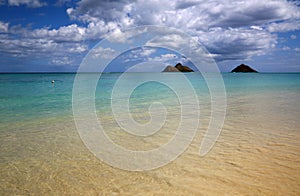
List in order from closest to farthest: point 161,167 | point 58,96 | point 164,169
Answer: point 164,169, point 161,167, point 58,96

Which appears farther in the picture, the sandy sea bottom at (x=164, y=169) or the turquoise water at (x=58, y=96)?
the turquoise water at (x=58, y=96)

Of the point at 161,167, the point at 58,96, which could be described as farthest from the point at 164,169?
the point at 58,96

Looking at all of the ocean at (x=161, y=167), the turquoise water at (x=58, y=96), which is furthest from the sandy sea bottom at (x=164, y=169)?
the turquoise water at (x=58, y=96)

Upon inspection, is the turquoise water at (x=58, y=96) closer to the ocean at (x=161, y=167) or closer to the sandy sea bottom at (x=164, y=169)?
the ocean at (x=161, y=167)

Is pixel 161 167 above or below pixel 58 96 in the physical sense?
below

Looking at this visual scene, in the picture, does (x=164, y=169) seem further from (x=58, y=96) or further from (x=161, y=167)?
(x=58, y=96)

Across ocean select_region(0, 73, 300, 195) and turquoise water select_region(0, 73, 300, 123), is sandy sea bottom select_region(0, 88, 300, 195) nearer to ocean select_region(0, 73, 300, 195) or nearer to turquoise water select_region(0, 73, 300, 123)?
ocean select_region(0, 73, 300, 195)

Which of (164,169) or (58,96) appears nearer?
(164,169)

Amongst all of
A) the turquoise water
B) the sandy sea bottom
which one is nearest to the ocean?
the sandy sea bottom

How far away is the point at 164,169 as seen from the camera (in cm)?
460

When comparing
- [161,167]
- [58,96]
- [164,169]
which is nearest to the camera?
[164,169]

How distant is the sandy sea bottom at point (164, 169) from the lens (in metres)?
3.79

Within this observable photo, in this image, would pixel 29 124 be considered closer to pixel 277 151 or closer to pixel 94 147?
pixel 94 147

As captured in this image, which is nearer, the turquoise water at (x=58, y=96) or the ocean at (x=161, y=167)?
the ocean at (x=161, y=167)
